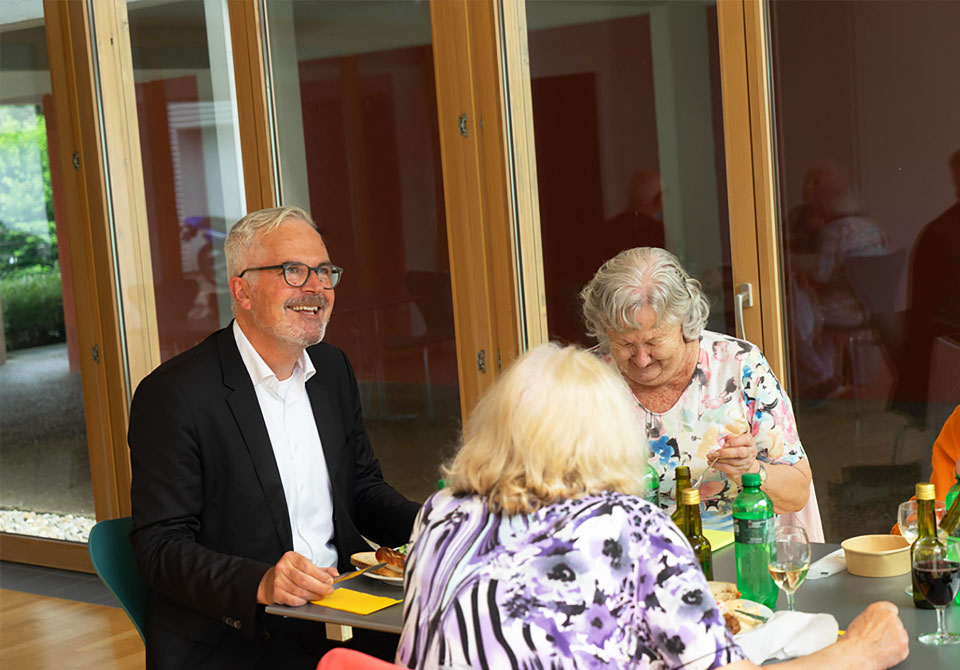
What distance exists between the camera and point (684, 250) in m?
3.91

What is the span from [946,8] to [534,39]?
1.43 meters

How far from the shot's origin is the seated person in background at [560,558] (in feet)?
5.23

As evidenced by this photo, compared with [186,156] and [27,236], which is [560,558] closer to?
[186,156]

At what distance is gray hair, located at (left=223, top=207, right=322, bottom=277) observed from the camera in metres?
2.99

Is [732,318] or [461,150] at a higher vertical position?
[461,150]

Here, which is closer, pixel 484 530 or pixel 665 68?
pixel 484 530

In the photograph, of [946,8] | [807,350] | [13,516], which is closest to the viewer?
[946,8]

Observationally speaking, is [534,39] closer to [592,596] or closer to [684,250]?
[684,250]

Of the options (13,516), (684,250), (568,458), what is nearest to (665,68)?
(684,250)

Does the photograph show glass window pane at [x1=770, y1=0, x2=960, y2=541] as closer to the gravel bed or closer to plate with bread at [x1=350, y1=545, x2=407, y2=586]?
plate with bread at [x1=350, y1=545, x2=407, y2=586]

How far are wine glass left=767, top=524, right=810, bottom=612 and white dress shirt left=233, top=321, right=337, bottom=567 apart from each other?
130 centimetres

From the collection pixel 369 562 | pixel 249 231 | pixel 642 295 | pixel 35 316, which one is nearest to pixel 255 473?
pixel 369 562

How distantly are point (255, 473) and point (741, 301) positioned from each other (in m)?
1.78

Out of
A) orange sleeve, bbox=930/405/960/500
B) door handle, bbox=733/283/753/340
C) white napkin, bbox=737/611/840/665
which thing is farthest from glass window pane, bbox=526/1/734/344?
white napkin, bbox=737/611/840/665
